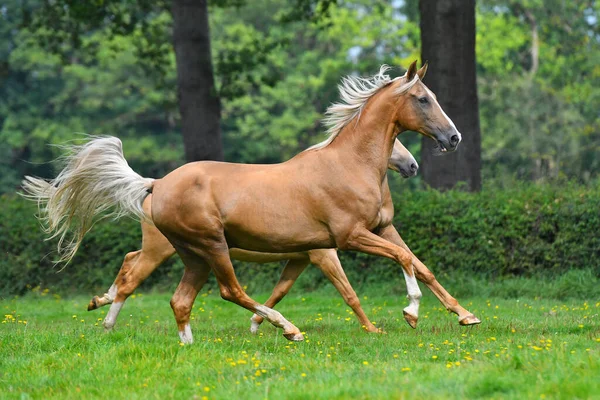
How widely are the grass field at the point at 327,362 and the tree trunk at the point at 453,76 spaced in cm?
563

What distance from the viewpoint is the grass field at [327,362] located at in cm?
597

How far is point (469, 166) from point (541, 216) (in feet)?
8.04

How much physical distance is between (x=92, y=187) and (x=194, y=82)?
31.9 ft

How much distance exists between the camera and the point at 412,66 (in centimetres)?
900

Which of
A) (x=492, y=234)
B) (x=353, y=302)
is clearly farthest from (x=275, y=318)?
(x=492, y=234)

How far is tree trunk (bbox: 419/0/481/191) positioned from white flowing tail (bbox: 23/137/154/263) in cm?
787

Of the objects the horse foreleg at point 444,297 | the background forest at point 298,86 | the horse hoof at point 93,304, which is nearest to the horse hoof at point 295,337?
the horse foreleg at point 444,297

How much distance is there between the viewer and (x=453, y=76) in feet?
51.7

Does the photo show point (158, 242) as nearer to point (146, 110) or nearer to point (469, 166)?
point (469, 166)

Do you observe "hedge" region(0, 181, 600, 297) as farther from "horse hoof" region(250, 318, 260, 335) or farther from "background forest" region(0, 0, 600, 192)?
"background forest" region(0, 0, 600, 192)

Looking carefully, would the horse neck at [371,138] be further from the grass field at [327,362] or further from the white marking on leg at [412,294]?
the grass field at [327,362]

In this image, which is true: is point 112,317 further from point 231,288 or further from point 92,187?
point 231,288

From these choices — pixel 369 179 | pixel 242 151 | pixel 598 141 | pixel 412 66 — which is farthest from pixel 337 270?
pixel 242 151

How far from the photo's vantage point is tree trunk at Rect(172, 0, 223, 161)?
60.8 feet
